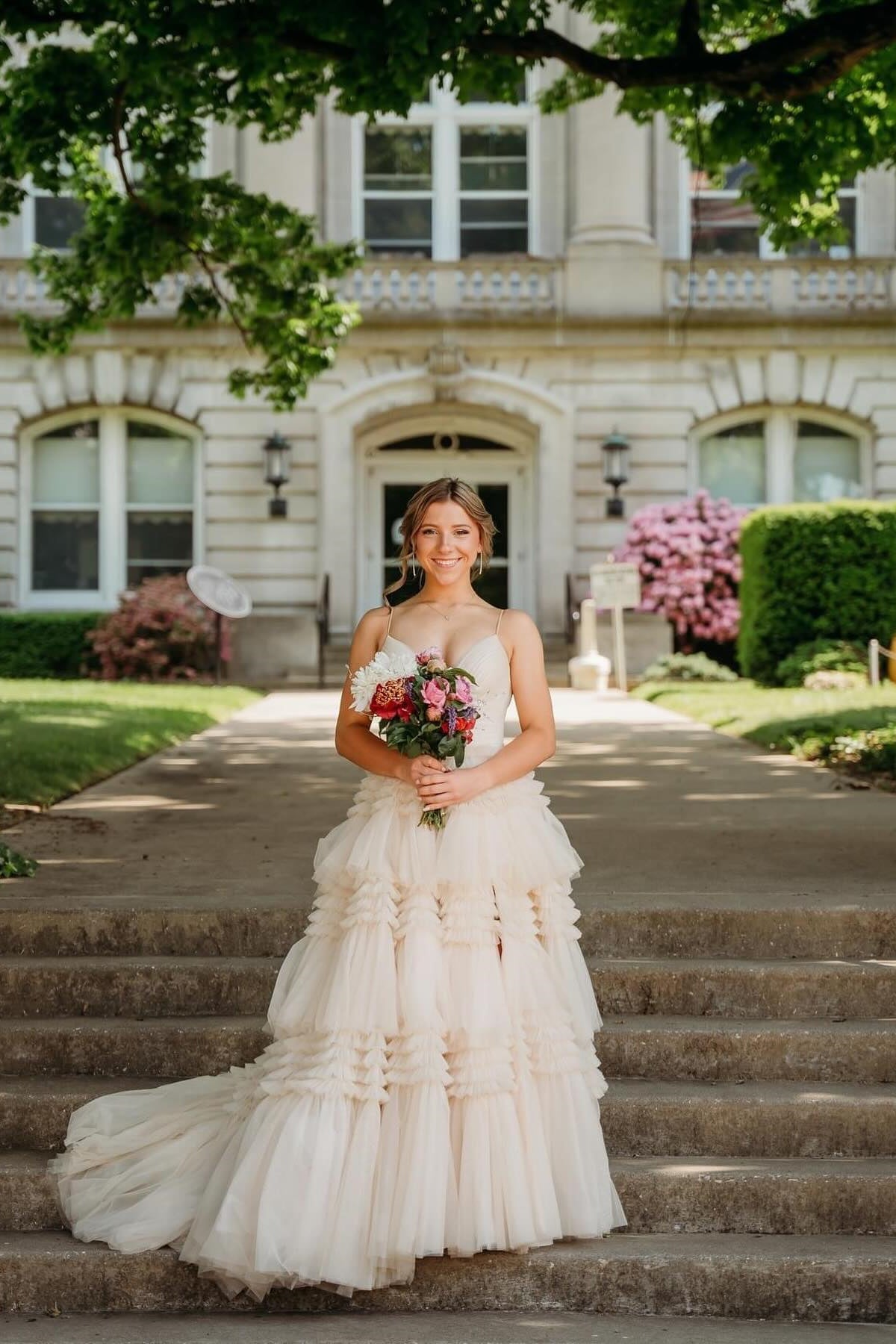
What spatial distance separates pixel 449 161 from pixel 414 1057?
22541mm

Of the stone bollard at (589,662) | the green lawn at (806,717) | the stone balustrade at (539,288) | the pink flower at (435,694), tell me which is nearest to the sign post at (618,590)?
the stone bollard at (589,662)

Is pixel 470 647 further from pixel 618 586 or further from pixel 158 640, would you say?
pixel 158 640

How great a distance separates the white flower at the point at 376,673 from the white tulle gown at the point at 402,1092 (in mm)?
229

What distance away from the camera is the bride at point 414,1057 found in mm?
4176

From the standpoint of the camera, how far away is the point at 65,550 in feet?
80.8

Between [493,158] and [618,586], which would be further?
[493,158]

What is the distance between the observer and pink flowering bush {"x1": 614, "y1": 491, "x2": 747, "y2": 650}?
73.4 feet

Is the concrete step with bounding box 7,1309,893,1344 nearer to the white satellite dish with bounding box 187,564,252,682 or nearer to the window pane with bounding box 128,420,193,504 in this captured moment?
the white satellite dish with bounding box 187,564,252,682

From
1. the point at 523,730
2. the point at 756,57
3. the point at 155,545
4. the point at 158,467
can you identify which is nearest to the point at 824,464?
the point at 158,467

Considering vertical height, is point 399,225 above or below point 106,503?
above

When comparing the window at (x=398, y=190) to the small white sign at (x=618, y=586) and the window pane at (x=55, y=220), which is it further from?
the small white sign at (x=618, y=586)

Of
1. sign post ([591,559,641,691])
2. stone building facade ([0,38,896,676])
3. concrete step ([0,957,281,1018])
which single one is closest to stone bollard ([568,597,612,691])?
sign post ([591,559,641,691])

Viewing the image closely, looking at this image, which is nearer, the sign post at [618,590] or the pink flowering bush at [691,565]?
the sign post at [618,590]

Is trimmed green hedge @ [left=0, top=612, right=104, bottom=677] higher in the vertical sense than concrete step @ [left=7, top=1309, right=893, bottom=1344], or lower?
higher
